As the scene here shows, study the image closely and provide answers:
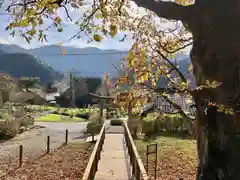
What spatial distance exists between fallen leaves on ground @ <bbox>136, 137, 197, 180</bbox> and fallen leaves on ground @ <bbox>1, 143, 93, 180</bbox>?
265 cm

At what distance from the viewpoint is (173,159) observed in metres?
15.2

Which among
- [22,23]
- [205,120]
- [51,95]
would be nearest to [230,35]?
[205,120]

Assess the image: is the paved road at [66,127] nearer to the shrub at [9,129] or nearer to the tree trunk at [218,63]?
the shrub at [9,129]

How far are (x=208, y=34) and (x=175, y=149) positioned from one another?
41.6ft

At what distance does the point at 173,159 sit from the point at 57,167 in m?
4.84

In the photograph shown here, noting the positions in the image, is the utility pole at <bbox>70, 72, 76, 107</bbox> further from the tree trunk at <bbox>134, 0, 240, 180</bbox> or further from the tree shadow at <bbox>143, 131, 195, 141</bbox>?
the tree trunk at <bbox>134, 0, 240, 180</bbox>

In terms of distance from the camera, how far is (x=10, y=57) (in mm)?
98125

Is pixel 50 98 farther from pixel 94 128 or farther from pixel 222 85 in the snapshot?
pixel 222 85

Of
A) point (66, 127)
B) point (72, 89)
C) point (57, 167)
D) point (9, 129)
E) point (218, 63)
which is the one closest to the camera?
point (218, 63)

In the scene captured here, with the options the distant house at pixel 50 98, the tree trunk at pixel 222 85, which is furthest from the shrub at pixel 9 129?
the distant house at pixel 50 98

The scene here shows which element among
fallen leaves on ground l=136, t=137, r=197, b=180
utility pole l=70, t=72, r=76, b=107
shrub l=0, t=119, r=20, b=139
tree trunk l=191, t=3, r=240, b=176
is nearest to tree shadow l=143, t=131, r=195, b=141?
fallen leaves on ground l=136, t=137, r=197, b=180

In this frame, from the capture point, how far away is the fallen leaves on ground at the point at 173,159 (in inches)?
498

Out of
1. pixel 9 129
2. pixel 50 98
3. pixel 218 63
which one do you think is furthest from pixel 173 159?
pixel 50 98

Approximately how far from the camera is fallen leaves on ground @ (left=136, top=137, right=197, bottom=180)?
41.5ft
